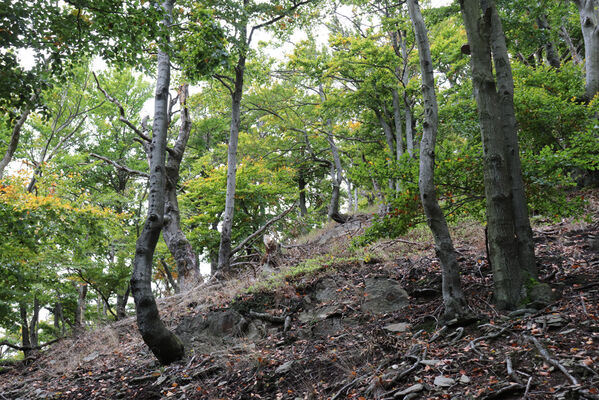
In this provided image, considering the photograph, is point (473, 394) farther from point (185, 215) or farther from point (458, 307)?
point (185, 215)

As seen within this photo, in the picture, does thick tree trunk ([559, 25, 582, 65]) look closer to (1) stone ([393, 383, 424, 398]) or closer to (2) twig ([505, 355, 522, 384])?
(2) twig ([505, 355, 522, 384])

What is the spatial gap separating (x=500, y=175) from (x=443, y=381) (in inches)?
89.9

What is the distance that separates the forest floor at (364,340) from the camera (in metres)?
2.87

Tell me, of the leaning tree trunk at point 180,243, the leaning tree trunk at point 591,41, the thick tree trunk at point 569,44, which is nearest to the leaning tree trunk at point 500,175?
the leaning tree trunk at point 180,243

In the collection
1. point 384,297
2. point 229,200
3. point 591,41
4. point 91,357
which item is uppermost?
point 591,41

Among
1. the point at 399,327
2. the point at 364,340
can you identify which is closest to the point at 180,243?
the point at 364,340

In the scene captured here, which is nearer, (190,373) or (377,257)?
(190,373)

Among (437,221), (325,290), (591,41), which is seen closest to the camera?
(437,221)

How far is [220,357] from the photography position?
502cm

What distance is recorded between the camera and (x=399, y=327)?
4.37m

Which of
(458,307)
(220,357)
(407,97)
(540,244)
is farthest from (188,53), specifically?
(407,97)

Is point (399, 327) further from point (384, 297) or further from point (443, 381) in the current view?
point (443, 381)

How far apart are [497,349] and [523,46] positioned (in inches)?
425

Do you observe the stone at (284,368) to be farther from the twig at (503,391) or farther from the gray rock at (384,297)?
the twig at (503,391)
